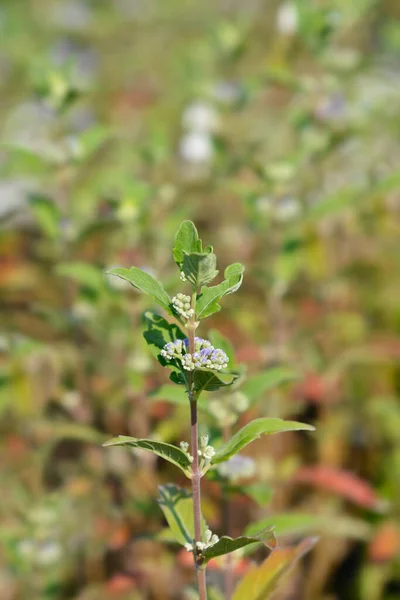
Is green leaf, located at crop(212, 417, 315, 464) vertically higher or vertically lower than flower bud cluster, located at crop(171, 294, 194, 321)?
lower

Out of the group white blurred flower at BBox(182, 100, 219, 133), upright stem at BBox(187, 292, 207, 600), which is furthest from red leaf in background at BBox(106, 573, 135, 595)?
white blurred flower at BBox(182, 100, 219, 133)

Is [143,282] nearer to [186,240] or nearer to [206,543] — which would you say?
[186,240]

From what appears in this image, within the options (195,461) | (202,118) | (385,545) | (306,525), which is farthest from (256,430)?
(202,118)

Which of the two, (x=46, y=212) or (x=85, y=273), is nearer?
(x=85, y=273)

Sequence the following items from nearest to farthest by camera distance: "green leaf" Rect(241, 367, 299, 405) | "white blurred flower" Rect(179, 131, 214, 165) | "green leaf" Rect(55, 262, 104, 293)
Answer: "green leaf" Rect(241, 367, 299, 405)
"green leaf" Rect(55, 262, 104, 293)
"white blurred flower" Rect(179, 131, 214, 165)

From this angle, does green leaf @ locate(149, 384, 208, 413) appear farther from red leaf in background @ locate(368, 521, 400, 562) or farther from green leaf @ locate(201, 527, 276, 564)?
red leaf in background @ locate(368, 521, 400, 562)

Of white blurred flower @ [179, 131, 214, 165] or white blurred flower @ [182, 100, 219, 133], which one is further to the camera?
white blurred flower @ [179, 131, 214, 165]

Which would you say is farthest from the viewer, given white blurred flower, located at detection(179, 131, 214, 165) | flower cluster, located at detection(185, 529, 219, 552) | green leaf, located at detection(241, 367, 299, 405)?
white blurred flower, located at detection(179, 131, 214, 165)
